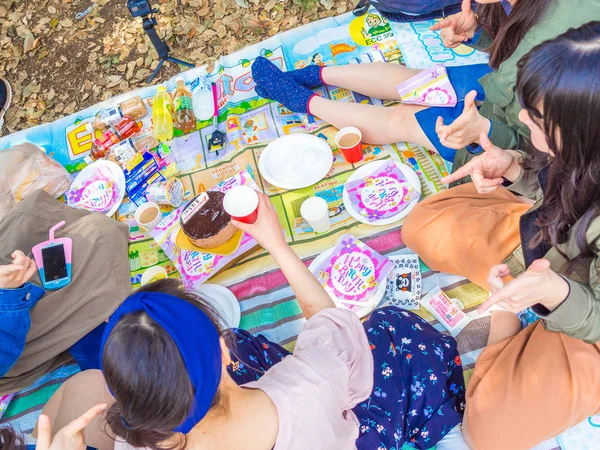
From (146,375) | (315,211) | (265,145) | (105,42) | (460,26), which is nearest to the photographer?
(146,375)

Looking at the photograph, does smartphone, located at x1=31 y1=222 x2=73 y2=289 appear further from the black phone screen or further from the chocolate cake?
the chocolate cake

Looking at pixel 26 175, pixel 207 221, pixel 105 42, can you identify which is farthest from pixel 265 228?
pixel 105 42

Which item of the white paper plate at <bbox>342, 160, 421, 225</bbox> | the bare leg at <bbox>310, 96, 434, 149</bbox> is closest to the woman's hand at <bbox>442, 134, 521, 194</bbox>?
the white paper plate at <bbox>342, 160, 421, 225</bbox>

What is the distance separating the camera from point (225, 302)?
88.0 inches

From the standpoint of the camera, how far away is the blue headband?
1063 millimetres

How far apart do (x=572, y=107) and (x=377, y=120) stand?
128cm

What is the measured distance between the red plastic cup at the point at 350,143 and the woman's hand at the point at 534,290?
119cm

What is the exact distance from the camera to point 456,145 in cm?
200

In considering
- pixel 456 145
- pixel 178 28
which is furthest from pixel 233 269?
pixel 178 28

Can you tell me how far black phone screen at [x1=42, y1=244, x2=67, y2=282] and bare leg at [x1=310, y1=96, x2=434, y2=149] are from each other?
1.46m

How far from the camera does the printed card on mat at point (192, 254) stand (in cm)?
233

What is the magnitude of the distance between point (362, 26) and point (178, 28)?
4.89 ft

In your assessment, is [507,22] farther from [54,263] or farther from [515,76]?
[54,263]

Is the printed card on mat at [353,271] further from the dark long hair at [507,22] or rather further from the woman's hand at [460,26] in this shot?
the woman's hand at [460,26]
